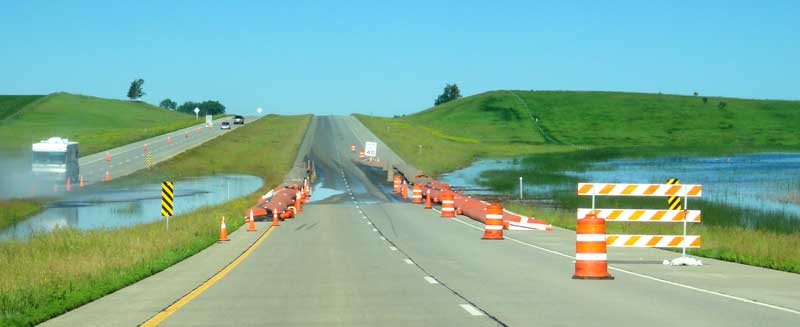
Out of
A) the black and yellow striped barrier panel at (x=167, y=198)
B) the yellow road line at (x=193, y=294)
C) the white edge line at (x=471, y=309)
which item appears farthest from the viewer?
the black and yellow striped barrier panel at (x=167, y=198)

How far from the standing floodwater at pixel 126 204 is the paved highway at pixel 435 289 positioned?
12515 mm

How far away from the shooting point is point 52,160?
6912 cm

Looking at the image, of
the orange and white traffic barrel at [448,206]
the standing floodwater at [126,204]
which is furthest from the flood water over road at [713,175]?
A: the standing floodwater at [126,204]

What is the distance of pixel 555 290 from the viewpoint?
57.2 feet

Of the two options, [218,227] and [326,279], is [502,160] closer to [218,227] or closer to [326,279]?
[218,227]

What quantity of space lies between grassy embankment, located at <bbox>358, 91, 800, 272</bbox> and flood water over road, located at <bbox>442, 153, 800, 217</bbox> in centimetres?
185

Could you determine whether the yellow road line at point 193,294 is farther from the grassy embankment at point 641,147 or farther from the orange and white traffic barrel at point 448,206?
the orange and white traffic barrel at point 448,206

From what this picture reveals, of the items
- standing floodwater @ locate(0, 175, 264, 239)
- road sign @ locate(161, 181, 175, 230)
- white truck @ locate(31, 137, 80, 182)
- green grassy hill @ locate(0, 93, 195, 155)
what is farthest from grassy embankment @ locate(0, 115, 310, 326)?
green grassy hill @ locate(0, 93, 195, 155)

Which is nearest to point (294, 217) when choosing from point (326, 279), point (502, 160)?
point (326, 279)

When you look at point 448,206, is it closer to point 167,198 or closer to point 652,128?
point 167,198

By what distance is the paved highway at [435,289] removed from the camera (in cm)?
1398

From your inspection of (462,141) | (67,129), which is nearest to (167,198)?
(462,141)

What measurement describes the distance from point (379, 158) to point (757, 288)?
82.1 metres

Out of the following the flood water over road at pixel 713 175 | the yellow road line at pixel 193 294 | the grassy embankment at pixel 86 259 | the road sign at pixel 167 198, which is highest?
the flood water over road at pixel 713 175
